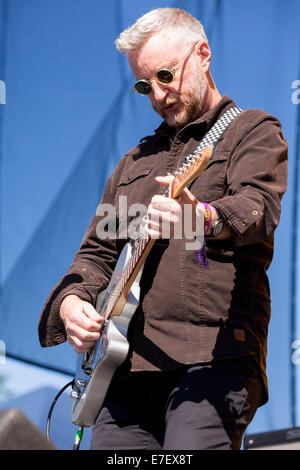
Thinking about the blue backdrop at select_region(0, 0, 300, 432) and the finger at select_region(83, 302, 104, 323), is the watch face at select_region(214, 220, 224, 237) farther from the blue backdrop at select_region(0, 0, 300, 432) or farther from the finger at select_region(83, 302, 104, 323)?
the blue backdrop at select_region(0, 0, 300, 432)

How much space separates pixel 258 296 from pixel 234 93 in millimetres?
1819

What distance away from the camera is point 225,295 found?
158 cm

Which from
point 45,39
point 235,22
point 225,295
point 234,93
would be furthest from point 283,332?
point 45,39

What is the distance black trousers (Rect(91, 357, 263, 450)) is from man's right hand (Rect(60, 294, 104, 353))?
0.16 meters

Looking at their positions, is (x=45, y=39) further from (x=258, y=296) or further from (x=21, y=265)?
(x=258, y=296)

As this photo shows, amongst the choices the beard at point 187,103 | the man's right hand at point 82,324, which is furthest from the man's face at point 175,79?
the man's right hand at point 82,324

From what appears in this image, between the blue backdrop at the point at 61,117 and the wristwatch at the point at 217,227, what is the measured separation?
1929mm

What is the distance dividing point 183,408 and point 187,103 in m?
1.03

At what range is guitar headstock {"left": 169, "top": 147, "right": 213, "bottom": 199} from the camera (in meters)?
1.28

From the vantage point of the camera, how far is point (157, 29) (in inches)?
78.8

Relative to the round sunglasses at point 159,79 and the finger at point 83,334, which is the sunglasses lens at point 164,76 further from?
the finger at point 83,334

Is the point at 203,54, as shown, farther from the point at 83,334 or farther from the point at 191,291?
the point at 83,334

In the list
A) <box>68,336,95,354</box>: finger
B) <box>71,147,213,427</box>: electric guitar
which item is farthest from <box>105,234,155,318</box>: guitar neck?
<box>68,336,95,354</box>: finger

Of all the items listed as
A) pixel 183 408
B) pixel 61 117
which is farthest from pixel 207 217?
pixel 61 117
